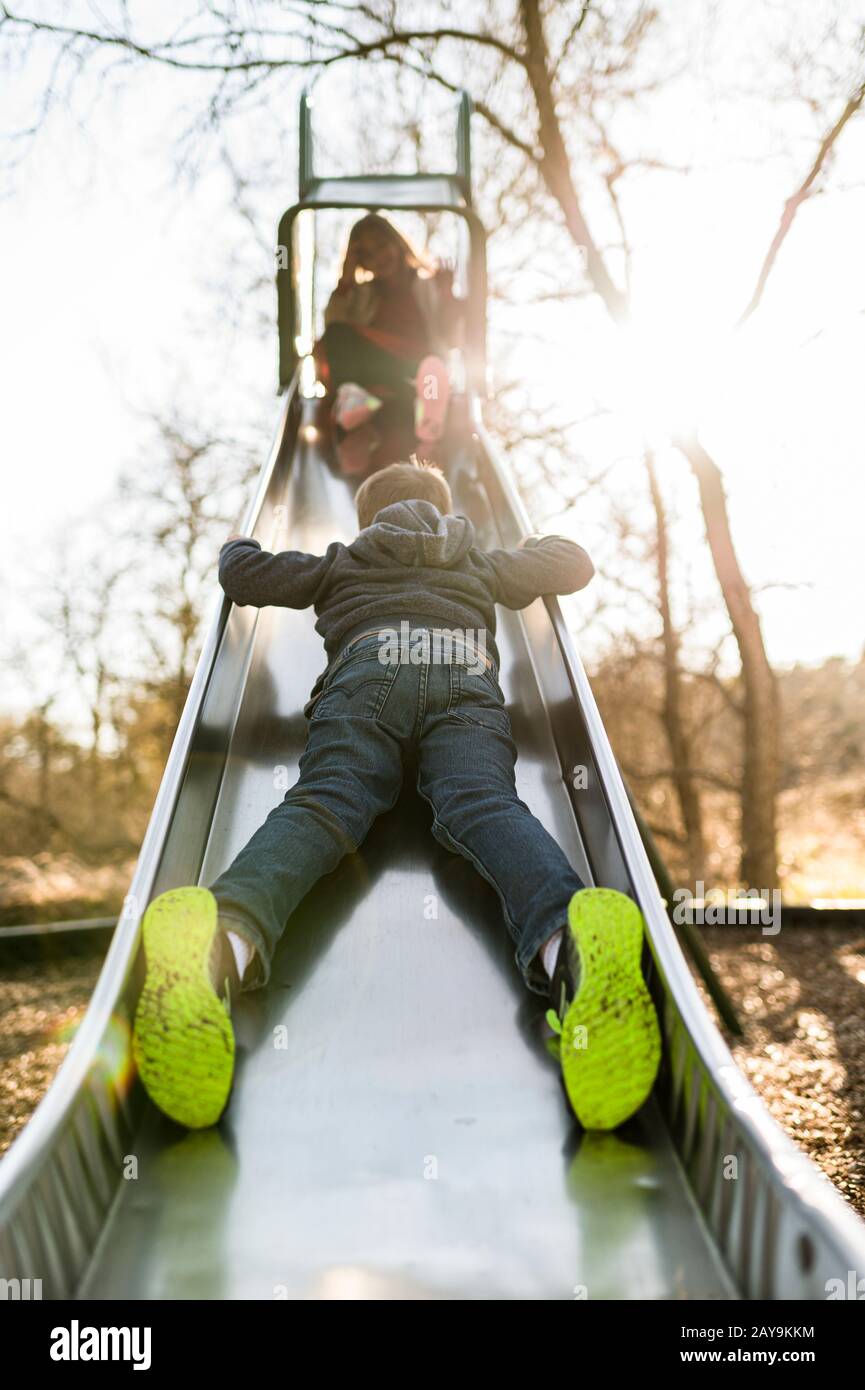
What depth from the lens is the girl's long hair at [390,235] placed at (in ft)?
19.6

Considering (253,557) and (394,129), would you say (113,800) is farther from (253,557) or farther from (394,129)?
(253,557)

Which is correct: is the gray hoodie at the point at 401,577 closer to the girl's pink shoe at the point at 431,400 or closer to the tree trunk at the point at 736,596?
the girl's pink shoe at the point at 431,400

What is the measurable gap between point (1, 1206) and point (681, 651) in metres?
9.55

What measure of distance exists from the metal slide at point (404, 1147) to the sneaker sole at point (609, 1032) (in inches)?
1.7

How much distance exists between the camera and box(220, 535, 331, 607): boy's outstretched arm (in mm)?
2738

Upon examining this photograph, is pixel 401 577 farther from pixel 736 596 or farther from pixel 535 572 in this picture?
pixel 736 596

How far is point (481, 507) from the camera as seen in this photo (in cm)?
477

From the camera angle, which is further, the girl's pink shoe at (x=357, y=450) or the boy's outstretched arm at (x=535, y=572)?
the girl's pink shoe at (x=357, y=450)

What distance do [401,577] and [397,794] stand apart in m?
0.63

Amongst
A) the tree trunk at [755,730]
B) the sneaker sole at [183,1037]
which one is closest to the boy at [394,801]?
the sneaker sole at [183,1037]

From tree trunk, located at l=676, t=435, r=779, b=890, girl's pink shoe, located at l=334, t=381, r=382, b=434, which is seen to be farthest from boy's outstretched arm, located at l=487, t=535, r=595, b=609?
tree trunk, located at l=676, t=435, r=779, b=890

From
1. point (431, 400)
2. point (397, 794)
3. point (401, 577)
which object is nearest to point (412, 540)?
point (401, 577)

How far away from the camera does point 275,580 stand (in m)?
2.74

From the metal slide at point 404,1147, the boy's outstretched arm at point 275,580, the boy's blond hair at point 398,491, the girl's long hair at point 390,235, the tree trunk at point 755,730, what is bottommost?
the metal slide at point 404,1147
